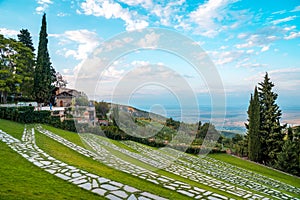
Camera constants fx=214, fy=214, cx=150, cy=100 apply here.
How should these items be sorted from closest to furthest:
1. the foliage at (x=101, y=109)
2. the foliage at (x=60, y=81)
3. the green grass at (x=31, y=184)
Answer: the green grass at (x=31, y=184) → the foliage at (x=101, y=109) → the foliage at (x=60, y=81)

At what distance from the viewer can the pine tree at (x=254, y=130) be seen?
13.6 m

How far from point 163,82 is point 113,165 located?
10.2 feet

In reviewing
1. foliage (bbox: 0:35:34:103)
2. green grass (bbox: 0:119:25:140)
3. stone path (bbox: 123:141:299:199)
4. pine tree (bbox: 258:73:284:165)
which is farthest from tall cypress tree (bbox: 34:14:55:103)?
pine tree (bbox: 258:73:284:165)

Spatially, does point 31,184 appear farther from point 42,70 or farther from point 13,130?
point 42,70

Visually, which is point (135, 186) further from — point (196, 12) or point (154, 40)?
point (196, 12)

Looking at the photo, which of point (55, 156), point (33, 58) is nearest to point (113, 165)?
point (55, 156)

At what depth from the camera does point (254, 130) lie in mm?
13867

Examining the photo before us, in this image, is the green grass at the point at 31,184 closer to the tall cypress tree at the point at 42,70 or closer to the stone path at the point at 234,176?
the stone path at the point at 234,176

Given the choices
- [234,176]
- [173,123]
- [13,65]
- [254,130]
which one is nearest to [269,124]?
[254,130]

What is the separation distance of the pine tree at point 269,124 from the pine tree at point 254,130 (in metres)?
0.74

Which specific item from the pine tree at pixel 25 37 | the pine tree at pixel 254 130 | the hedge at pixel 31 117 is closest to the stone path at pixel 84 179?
the hedge at pixel 31 117

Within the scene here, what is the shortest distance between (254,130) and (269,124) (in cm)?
160

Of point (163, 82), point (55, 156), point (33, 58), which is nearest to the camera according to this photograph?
point (55, 156)

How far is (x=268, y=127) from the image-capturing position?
1458 cm
